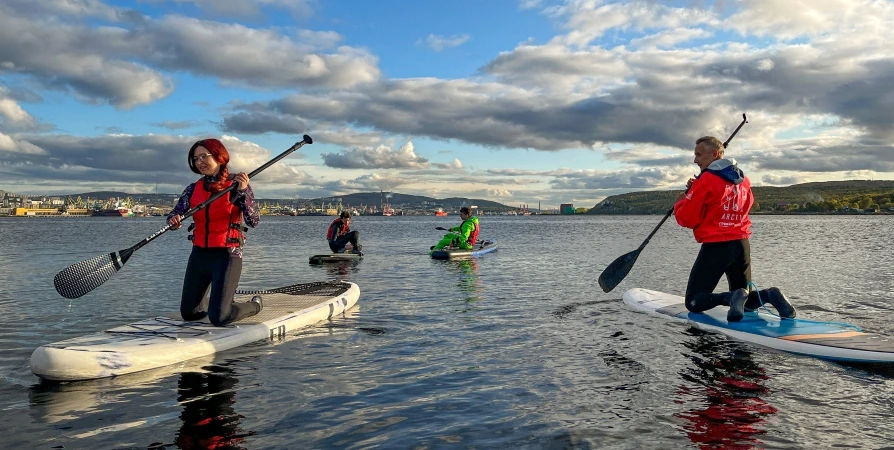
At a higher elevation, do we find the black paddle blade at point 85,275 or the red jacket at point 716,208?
the red jacket at point 716,208

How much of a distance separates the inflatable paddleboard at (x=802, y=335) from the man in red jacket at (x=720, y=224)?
0.21 meters

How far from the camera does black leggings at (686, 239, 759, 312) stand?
31.1 feet

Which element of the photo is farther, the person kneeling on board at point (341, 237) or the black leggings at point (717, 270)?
the person kneeling on board at point (341, 237)

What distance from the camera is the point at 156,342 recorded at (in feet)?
26.4

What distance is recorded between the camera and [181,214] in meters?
8.91

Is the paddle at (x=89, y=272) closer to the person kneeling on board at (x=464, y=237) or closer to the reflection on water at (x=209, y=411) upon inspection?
the reflection on water at (x=209, y=411)

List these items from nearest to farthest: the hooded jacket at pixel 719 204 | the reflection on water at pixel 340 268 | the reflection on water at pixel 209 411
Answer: the reflection on water at pixel 209 411 < the hooded jacket at pixel 719 204 < the reflection on water at pixel 340 268

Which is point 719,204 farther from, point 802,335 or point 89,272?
point 89,272

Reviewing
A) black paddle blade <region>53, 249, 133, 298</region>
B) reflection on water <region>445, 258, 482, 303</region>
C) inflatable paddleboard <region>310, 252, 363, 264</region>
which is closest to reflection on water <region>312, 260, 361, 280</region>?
inflatable paddleboard <region>310, 252, 363, 264</region>

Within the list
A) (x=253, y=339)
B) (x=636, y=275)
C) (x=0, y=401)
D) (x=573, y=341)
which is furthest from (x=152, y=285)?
(x=636, y=275)

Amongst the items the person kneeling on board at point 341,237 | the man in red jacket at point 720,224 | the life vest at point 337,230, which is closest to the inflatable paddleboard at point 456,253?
the person kneeling on board at point 341,237

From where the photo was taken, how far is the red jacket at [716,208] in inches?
363

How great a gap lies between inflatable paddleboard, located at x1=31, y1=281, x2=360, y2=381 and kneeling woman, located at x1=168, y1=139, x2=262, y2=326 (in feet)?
1.46

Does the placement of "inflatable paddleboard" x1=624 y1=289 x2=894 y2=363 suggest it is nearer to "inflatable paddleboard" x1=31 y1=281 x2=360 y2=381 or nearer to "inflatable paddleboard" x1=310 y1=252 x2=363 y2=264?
"inflatable paddleboard" x1=31 y1=281 x2=360 y2=381
